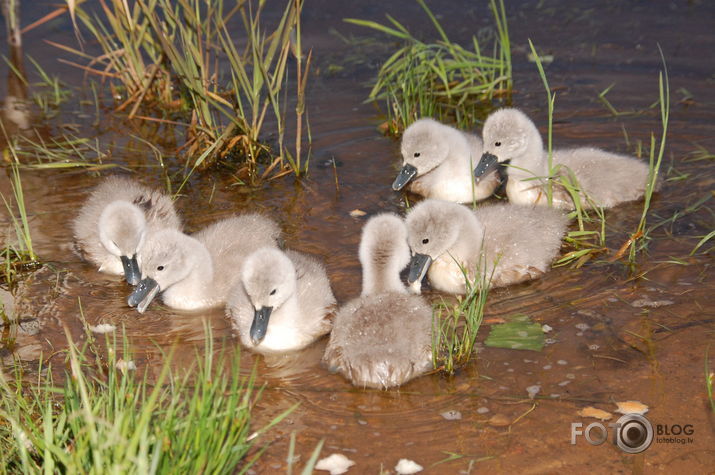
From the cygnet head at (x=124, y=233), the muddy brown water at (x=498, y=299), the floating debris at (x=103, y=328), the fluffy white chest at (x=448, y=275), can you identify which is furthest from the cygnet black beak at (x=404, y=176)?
the floating debris at (x=103, y=328)

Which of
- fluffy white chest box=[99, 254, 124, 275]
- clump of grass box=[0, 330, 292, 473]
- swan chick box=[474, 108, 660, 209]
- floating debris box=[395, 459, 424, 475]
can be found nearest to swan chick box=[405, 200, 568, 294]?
swan chick box=[474, 108, 660, 209]

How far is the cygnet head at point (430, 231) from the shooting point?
16.7 feet

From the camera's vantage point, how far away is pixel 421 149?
6301 mm

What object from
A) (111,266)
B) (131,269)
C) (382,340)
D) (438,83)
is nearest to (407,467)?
(382,340)

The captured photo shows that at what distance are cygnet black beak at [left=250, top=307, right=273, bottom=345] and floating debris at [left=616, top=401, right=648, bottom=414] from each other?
5.68ft

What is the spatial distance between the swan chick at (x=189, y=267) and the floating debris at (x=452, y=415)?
1.72m

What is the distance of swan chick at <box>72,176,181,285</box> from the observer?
17.4 ft

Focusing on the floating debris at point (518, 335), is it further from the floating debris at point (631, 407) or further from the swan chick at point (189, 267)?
the swan chick at point (189, 267)

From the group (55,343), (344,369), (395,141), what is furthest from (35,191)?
(344,369)

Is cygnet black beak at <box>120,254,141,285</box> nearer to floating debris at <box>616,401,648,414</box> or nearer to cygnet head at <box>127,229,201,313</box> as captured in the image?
cygnet head at <box>127,229,201,313</box>

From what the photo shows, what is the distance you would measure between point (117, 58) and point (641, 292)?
199 inches

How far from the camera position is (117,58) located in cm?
796

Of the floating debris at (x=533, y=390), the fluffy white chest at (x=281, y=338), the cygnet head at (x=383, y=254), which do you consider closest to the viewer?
the floating debris at (x=533, y=390)

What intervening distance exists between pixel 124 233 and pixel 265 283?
1.19 m
